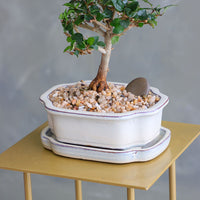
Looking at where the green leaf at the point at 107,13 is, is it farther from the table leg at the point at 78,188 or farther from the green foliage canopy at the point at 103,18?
the table leg at the point at 78,188

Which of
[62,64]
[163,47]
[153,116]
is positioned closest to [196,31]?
[163,47]

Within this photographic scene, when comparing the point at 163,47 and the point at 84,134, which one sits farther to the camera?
the point at 163,47

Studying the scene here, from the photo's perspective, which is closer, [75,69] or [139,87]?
[139,87]

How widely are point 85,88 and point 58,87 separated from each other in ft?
0.33

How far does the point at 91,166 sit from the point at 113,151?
0.26ft

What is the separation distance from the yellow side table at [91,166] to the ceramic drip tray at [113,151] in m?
0.02

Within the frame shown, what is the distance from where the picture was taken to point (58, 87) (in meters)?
1.75

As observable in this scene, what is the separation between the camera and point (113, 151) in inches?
57.6

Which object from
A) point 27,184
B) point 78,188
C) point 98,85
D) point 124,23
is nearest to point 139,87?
point 98,85

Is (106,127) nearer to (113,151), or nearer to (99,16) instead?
(113,151)

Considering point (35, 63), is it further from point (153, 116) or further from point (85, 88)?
point (153, 116)

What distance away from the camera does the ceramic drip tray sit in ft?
4.80

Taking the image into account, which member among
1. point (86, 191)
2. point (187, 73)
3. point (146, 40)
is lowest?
point (86, 191)

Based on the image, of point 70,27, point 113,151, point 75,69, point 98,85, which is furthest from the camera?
point 75,69
